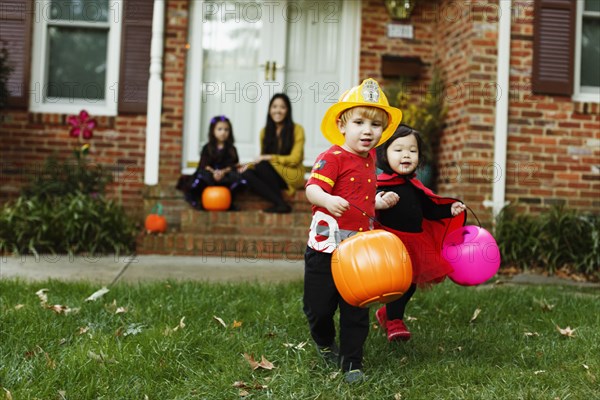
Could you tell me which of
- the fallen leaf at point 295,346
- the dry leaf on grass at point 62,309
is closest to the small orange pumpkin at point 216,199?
the dry leaf on grass at point 62,309

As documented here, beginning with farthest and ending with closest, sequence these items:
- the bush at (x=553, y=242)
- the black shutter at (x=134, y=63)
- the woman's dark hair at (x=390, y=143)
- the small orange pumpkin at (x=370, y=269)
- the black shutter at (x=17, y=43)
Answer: the black shutter at (x=134, y=63), the black shutter at (x=17, y=43), the bush at (x=553, y=242), the woman's dark hair at (x=390, y=143), the small orange pumpkin at (x=370, y=269)

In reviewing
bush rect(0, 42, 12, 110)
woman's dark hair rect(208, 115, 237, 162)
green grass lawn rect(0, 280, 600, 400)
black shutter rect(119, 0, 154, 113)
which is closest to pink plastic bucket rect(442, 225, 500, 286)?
green grass lawn rect(0, 280, 600, 400)

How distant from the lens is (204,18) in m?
7.77

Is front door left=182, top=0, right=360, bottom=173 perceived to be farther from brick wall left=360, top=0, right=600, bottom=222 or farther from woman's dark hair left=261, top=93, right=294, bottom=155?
brick wall left=360, top=0, right=600, bottom=222

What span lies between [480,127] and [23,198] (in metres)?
4.75

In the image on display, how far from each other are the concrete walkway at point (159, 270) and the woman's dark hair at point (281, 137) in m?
1.35

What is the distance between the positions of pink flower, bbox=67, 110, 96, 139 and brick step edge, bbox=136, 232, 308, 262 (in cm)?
143

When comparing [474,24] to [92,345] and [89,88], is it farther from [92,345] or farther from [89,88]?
[92,345]

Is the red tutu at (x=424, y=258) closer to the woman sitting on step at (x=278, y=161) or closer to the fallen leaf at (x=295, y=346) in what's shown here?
the fallen leaf at (x=295, y=346)

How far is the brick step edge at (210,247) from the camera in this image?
247 inches

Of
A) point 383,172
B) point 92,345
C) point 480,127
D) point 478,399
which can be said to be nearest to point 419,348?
point 478,399

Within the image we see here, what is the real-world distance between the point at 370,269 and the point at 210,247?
390cm

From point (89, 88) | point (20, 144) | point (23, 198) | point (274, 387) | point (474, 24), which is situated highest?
point (474, 24)

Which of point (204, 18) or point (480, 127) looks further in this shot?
point (204, 18)
